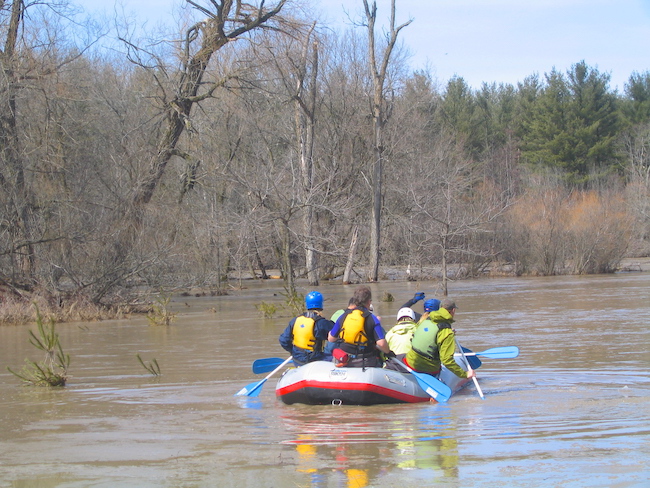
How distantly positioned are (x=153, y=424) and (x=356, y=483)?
2971 millimetres

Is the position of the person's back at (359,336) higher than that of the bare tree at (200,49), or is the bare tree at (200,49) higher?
the bare tree at (200,49)

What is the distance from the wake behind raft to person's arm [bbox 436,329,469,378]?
11.1 inches

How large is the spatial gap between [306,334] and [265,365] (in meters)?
1.10

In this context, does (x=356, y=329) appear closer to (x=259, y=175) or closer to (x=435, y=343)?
(x=435, y=343)

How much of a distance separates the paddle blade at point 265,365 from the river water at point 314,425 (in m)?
0.24

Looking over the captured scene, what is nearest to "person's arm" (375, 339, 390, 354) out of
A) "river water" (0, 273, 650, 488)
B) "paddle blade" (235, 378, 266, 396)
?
"river water" (0, 273, 650, 488)

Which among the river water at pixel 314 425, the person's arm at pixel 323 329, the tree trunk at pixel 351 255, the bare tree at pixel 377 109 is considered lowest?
the river water at pixel 314 425

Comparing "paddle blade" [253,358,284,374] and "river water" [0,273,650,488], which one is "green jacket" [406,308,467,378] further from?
"paddle blade" [253,358,284,374]

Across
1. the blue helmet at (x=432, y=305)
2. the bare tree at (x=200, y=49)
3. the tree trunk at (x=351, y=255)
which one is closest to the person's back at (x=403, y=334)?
the blue helmet at (x=432, y=305)

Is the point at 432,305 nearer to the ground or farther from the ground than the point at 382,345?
farther from the ground

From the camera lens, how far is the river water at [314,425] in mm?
5848

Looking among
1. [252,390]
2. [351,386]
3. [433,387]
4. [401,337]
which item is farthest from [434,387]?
[252,390]

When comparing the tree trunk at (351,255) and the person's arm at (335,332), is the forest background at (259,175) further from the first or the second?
the person's arm at (335,332)

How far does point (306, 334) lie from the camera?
9.49 meters
